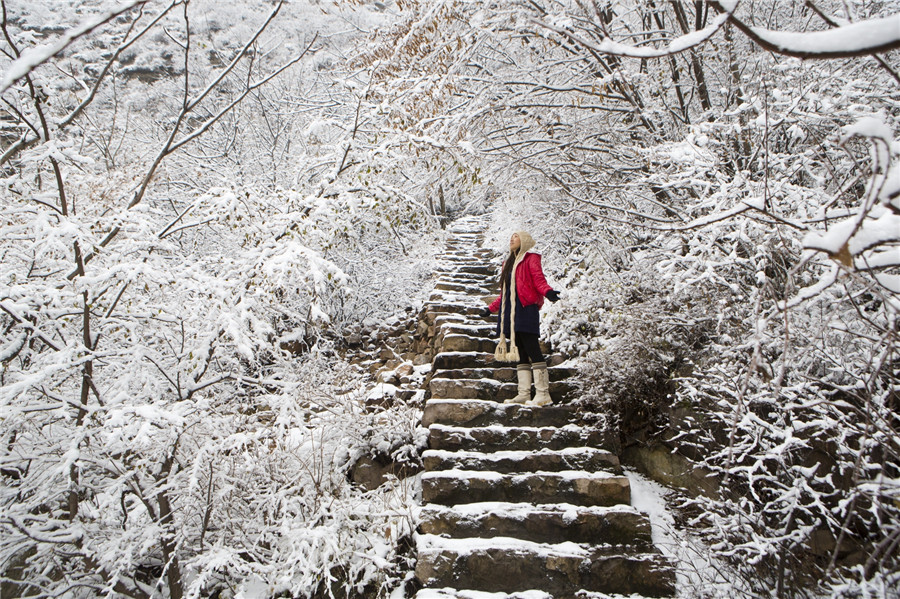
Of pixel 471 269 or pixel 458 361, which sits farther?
pixel 471 269

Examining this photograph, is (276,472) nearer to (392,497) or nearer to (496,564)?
(392,497)

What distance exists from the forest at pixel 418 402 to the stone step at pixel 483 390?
34 centimetres

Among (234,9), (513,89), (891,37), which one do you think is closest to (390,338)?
(513,89)

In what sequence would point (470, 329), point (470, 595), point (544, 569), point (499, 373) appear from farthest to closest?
point (470, 329) → point (499, 373) → point (544, 569) → point (470, 595)

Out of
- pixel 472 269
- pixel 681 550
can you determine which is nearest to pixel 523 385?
pixel 681 550

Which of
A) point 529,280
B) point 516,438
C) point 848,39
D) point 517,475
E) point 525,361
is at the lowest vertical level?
point 517,475

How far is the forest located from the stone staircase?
0.91 ft

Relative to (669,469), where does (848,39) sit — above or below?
above

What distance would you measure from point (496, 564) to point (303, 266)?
102 inches

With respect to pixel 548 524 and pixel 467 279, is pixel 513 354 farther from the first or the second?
pixel 467 279

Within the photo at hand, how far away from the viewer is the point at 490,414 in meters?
4.31

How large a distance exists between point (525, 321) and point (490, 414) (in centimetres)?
99

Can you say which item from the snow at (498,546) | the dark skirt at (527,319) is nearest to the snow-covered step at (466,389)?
the dark skirt at (527,319)

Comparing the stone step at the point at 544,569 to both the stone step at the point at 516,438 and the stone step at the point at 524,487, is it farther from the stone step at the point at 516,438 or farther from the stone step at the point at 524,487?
the stone step at the point at 516,438
